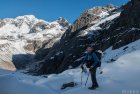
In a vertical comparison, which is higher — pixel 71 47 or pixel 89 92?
→ pixel 71 47

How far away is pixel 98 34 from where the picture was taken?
11744 centimetres

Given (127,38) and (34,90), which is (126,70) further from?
(127,38)

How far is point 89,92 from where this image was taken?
15.3 metres

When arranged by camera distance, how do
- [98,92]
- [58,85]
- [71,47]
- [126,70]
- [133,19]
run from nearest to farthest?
[98,92] < [126,70] < [58,85] < [133,19] < [71,47]

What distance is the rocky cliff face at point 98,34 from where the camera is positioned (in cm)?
7676

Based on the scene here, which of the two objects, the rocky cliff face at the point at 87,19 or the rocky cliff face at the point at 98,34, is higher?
the rocky cliff face at the point at 87,19

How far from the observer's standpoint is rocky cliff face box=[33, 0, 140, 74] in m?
76.8

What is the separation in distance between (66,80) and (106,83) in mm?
5133

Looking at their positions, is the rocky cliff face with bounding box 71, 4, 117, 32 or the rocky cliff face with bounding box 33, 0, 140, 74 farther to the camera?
the rocky cliff face with bounding box 71, 4, 117, 32

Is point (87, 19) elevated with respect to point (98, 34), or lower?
elevated

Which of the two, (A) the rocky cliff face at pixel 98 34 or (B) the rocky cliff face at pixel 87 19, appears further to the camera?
(B) the rocky cliff face at pixel 87 19

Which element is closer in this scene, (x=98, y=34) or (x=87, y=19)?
(x=98, y=34)

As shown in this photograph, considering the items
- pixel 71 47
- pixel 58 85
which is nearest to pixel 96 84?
pixel 58 85

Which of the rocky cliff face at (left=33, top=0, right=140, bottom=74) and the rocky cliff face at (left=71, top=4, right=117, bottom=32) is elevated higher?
the rocky cliff face at (left=71, top=4, right=117, bottom=32)
